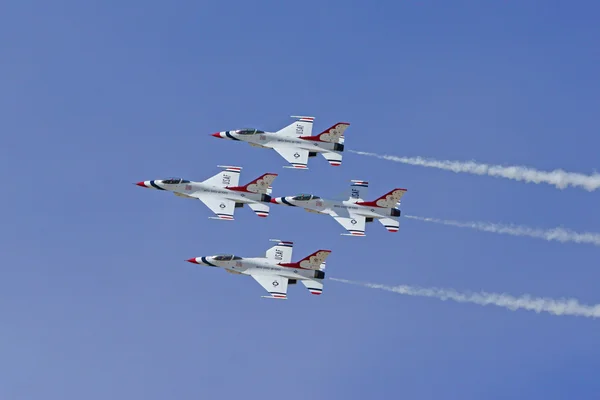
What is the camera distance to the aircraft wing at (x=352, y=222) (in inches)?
6196

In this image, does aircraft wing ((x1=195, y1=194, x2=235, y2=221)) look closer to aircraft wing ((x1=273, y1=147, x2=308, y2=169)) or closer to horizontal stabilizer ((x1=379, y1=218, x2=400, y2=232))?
aircraft wing ((x1=273, y1=147, x2=308, y2=169))

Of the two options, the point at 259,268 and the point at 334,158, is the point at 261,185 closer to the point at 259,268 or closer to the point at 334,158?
the point at 334,158

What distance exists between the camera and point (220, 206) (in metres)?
157

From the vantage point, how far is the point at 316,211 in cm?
15900

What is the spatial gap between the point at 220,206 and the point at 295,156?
7613 millimetres

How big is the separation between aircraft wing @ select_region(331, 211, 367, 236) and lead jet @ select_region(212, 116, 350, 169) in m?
4.30

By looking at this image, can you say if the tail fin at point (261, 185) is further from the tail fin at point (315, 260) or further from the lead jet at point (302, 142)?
the tail fin at point (315, 260)

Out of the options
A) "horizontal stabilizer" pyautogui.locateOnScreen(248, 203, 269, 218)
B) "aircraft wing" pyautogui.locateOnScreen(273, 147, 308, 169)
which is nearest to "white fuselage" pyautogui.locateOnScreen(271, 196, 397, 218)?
"horizontal stabilizer" pyautogui.locateOnScreen(248, 203, 269, 218)

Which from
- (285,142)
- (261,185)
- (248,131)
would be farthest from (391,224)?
(248,131)

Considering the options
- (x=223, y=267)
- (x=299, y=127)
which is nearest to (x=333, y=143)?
(x=299, y=127)

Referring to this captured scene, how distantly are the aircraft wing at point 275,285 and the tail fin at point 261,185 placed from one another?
25.0 ft

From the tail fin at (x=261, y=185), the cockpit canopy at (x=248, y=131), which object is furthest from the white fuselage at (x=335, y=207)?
the cockpit canopy at (x=248, y=131)

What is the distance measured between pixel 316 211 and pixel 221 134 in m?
10.9

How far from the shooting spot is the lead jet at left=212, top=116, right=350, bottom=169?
6260 inches
